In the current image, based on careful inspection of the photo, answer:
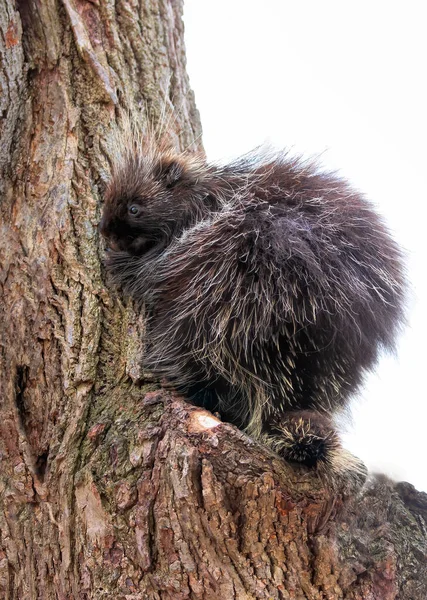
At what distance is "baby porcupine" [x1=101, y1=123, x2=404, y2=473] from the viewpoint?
5.44ft

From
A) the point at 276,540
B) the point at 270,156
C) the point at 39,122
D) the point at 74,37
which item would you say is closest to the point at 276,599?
the point at 276,540

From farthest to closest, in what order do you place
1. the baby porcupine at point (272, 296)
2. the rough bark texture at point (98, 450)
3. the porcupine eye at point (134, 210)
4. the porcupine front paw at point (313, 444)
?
the porcupine eye at point (134, 210) < the baby porcupine at point (272, 296) < the porcupine front paw at point (313, 444) < the rough bark texture at point (98, 450)

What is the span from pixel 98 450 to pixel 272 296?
0.62 meters

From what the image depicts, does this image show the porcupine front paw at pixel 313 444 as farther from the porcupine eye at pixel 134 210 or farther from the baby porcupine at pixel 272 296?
the porcupine eye at pixel 134 210

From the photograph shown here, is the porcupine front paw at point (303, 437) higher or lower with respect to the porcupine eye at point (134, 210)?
lower

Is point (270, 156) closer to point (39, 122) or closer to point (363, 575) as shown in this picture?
point (39, 122)

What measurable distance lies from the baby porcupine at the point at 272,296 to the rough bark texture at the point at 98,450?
0.41 feet

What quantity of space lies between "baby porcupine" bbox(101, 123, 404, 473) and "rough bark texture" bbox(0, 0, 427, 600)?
125 mm

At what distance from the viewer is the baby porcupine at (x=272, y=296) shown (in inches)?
65.3

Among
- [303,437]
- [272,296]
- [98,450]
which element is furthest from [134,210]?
[303,437]

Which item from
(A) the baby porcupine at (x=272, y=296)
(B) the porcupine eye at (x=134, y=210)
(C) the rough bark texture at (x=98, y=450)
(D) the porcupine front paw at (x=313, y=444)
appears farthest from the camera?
(B) the porcupine eye at (x=134, y=210)

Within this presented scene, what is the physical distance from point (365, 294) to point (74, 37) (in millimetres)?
1394

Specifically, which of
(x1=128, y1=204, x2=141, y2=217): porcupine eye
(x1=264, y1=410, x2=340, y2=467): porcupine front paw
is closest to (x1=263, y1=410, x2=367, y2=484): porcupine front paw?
(x1=264, y1=410, x2=340, y2=467): porcupine front paw

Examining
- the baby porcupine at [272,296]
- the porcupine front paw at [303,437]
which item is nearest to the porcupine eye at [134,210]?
the baby porcupine at [272,296]
